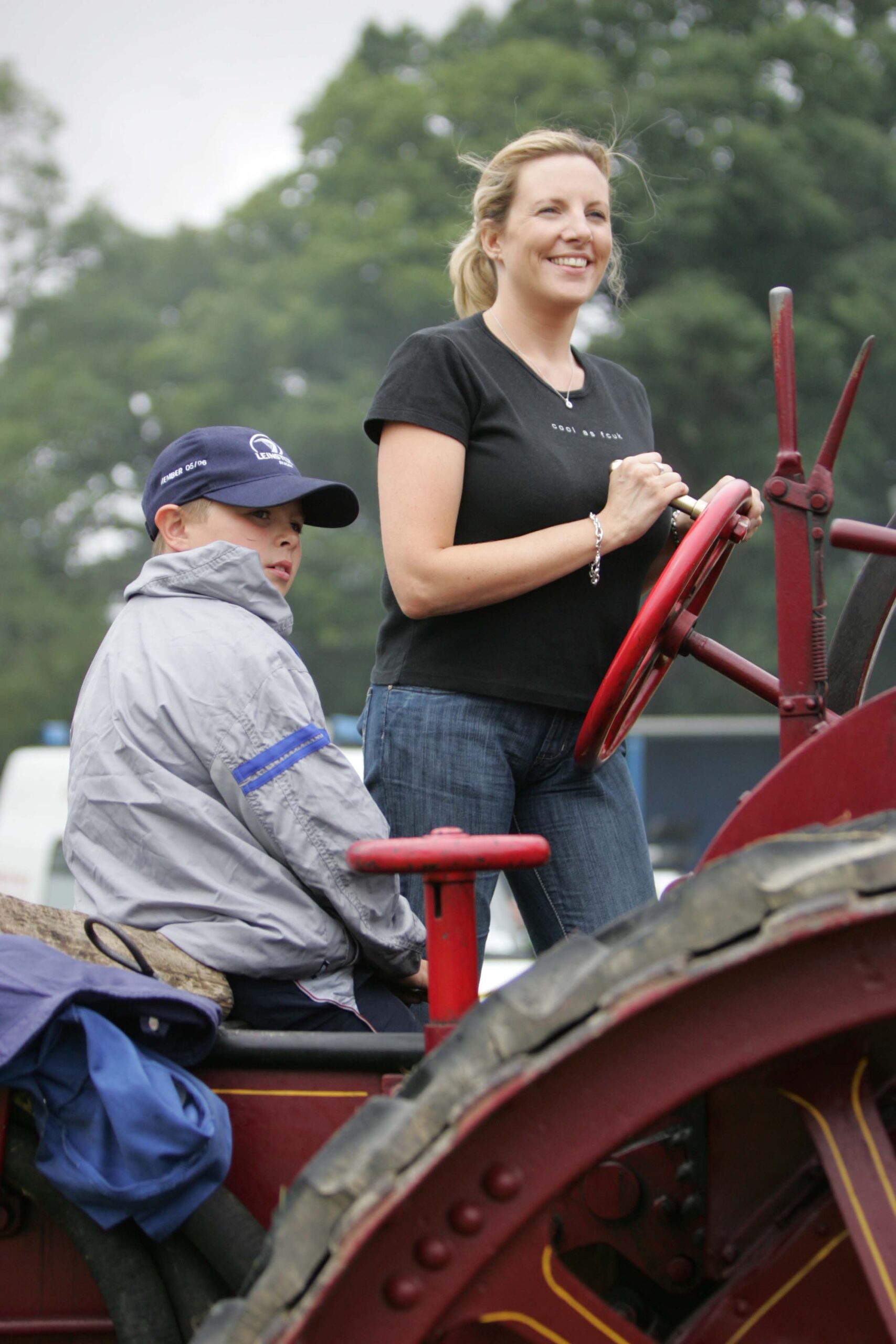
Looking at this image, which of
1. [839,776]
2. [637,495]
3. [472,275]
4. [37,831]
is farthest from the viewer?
[37,831]

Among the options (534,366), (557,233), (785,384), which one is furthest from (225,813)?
(557,233)

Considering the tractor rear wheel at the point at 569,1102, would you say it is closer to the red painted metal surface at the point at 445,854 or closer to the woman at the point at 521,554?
the red painted metal surface at the point at 445,854

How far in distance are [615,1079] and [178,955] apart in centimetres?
74

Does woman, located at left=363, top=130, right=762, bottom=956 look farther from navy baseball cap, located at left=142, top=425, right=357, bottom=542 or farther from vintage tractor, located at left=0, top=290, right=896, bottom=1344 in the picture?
vintage tractor, located at left=0, top=290, right=896, bottom=1344

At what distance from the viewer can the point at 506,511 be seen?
87.0 inches

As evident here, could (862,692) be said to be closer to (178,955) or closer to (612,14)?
(178,955)

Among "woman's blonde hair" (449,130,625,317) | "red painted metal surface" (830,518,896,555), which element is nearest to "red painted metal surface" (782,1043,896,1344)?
"red painted metal surface" (830,518,896,555)

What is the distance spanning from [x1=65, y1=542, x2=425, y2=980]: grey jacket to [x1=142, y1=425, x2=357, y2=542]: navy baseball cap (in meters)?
0.26

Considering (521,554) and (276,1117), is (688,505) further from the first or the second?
(276,1117)

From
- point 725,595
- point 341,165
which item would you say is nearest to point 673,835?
point 725,595

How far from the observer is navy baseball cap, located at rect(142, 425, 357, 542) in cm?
216

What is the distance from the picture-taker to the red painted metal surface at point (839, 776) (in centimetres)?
136

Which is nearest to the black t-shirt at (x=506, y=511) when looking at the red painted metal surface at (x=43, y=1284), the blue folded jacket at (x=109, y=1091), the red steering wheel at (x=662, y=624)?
the red steering wheel at (x=662, y=624)

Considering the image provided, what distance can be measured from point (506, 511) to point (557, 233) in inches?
19.2
